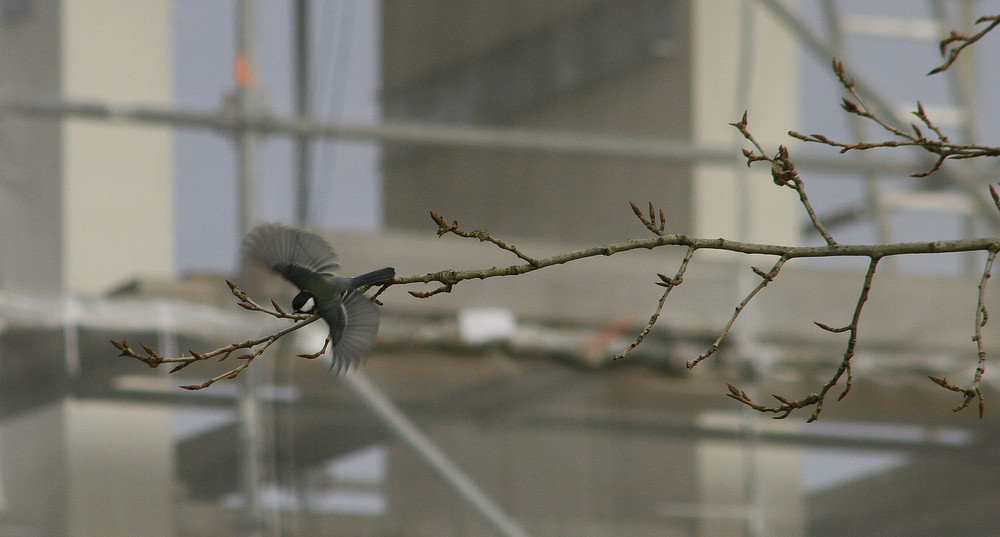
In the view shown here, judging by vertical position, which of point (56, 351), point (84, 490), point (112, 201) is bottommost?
point (84, 490)

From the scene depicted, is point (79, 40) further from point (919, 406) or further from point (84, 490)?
point (919, 406)

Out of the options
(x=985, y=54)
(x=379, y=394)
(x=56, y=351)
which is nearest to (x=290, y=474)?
(x=379, y=394)

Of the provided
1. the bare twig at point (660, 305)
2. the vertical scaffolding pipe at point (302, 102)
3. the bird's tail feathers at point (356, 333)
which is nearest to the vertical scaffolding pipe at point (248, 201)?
the vertical scaffolding pipe at point (302, 102)

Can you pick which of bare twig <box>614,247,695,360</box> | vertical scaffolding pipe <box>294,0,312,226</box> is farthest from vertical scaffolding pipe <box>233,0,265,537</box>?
bare twig <box>614,247,695,360</box>

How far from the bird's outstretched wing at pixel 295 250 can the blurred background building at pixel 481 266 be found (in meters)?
2.84

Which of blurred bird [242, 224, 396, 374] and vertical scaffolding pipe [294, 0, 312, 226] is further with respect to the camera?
vertical scaffolding pipe [294, 0, 312, 226]

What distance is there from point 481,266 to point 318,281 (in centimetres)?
318

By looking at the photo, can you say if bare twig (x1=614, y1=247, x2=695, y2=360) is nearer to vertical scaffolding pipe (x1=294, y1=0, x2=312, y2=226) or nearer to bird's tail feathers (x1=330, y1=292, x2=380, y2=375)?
bird's tail feathers (x1=330, y1=292, x2=380, y2=375)

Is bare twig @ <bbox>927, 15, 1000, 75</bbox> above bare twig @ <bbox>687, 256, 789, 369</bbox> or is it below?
above

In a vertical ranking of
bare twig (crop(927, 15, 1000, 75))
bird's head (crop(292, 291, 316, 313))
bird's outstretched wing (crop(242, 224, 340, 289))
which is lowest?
bird's head (crop(292, 291, 316, 313))

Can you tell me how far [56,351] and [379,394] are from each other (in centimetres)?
88

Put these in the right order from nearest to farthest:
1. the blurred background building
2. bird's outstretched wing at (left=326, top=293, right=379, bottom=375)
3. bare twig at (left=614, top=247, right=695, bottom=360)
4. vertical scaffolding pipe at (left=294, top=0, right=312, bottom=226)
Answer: bare twig at (left=614, top=247, right=695, bottom=360) → bird's outstretched wing at (left=326, top=293, right=379, bottom=375) → the blurred background building → vertical scaffolding pipe at (left=294, top=0, right=312, bottom=226)

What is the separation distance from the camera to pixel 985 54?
16.4ft

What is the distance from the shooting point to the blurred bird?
4.49 feet
